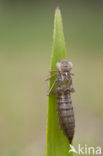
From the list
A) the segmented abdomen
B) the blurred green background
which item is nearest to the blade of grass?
the segmented abdomen

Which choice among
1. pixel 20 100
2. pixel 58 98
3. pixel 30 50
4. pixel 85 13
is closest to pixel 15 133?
pixel 20 100

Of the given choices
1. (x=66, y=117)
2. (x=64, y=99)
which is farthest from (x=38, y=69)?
(x=66, y=117)

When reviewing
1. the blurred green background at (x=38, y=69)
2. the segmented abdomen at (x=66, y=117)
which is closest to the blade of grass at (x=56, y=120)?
the segmented abdomen at (x=66, y=117)

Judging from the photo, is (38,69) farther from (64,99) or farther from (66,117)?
(66,117)

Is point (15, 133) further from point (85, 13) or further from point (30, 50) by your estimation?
point (85, 13)

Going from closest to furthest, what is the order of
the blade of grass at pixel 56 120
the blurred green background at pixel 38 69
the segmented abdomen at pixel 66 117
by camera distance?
the blade of grass at pixel 56 120 < the segmented abdomen at pixel 66 117 < the blurred green background at pixel 38 69

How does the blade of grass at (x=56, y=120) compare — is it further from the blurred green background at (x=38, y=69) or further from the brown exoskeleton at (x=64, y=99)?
the blurred green background at (x=38, y=69)
